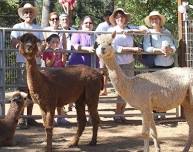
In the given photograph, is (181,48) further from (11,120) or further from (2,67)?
(11,120)

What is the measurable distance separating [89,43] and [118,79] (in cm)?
287

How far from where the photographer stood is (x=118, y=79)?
6.41m

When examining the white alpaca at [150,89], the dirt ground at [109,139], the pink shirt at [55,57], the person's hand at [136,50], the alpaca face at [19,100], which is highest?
the person's hand at [136,50]

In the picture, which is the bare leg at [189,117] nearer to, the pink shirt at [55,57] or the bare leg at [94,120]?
the bare leg at [94,120]

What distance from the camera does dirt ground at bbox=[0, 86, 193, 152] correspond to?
7.33 meters

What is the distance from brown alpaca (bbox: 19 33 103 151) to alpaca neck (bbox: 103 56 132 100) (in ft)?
3.45

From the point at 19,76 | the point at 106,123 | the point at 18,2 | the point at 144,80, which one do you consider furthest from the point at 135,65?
the point at 18,2

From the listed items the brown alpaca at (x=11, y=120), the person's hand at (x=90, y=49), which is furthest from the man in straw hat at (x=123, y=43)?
the brown alpaca at (x=11, y=120)

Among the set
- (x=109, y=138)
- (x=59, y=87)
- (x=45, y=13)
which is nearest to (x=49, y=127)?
(x=59, y=87)

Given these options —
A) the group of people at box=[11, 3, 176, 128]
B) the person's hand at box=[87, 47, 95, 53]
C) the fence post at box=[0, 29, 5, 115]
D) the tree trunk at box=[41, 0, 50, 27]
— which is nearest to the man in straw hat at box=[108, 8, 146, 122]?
the group of people at box=[11, 3, 176, 128]

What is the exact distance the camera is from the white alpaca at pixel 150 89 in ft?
21.0

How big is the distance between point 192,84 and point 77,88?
176 cm

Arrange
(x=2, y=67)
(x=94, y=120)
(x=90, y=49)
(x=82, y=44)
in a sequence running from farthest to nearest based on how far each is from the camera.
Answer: (x=82, y=44) → (x=90, y=49) → (x=2, y=67) → (x=94, y=120)

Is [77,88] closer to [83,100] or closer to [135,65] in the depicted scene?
[83,100]
